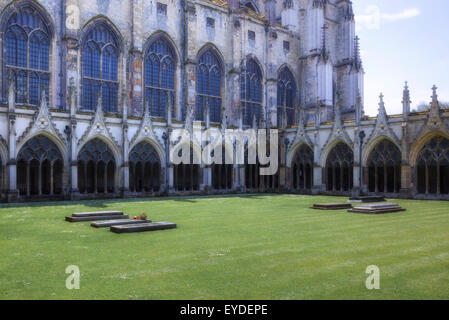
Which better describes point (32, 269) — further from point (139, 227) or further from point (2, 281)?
point (139, 227)

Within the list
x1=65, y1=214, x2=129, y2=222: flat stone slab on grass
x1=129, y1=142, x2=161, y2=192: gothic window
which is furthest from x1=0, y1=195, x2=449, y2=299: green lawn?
x1=129, y1=142, x2=161, y2=192: gothic window

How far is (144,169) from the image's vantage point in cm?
3162

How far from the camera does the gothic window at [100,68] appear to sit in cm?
3350

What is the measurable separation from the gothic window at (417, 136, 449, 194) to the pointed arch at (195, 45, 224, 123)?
754 inches

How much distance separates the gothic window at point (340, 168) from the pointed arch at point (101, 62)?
18.3 metres

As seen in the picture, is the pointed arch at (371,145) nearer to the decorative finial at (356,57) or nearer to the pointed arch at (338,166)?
the pointed arch at (338,166)

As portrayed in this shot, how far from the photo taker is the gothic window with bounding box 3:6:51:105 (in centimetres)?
3005

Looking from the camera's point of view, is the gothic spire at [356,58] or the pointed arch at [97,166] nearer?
the pointed arch at [97,166]

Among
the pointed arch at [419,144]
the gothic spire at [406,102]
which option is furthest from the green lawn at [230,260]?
the gothic spire at [406,102]

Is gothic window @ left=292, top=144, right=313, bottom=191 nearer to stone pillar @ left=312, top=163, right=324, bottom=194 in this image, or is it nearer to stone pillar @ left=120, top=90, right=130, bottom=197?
stone pillar @ left=312, top=163, right=324, bottom=194

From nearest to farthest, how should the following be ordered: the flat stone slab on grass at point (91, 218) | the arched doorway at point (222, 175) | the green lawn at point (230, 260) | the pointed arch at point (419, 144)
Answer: the green lawn at point (230, 260) → the flat stone slab on grass at point (91, 218) → the pointed arch at point (419, 144) → the arched doorway at point (222, 175)

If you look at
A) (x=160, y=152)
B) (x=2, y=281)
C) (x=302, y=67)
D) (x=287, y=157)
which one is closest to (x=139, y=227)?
(x=2, y=281)

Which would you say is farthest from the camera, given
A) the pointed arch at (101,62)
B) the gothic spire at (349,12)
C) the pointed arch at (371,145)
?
the gothic spire at (349,12)
